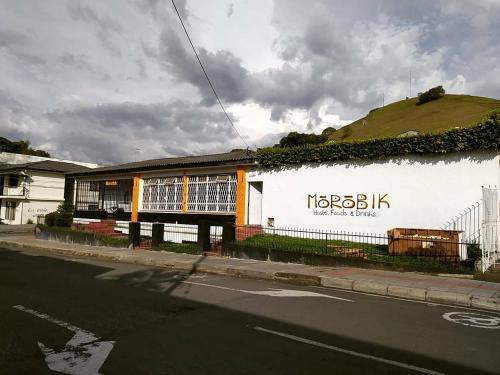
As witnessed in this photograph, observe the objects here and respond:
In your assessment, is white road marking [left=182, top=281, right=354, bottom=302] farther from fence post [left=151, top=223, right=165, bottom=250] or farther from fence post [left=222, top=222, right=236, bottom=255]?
fence post [left=151, top=223, right=165, bottom=250]

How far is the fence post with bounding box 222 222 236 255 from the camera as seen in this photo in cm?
1569

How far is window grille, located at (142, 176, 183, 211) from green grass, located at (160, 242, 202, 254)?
4.74m

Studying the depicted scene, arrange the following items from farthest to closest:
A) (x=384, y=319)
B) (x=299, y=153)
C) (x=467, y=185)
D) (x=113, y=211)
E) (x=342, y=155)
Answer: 1. (x=113, y=211)
2. (x=299, y=153)
3. (x=342, y=155)
4. (x=467, y=185)
5. (x=384, y=319)

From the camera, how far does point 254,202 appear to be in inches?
776

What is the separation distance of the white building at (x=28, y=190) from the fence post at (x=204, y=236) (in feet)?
95.0

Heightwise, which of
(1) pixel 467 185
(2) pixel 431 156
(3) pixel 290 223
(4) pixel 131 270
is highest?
(2) pixel 431 156

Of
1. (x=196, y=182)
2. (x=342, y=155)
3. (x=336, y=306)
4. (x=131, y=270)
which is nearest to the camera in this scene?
(x=336, y=306)

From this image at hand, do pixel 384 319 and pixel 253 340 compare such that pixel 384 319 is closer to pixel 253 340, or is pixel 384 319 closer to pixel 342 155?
pixel 253 340

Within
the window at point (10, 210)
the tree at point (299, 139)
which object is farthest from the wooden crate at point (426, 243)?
the tree at point (299, 139)

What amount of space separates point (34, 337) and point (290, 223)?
44.2 feet

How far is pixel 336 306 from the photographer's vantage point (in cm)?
781

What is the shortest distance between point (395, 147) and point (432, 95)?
9285cm

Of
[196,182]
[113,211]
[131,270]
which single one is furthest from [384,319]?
[113,211]

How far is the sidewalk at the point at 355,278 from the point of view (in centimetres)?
867
